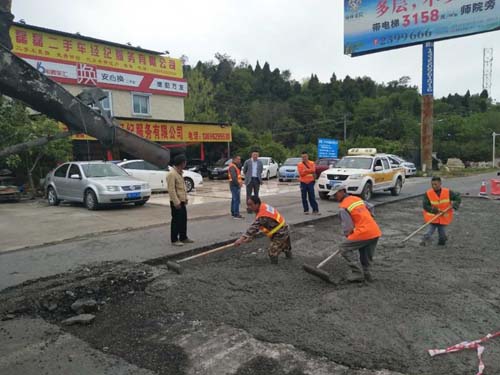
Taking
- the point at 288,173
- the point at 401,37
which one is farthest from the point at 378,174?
the point at 401,37

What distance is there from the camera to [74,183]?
12469 millimetres

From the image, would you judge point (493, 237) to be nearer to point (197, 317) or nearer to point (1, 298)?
point (197, 317)

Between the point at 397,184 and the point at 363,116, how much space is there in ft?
155

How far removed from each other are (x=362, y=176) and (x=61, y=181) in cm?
996

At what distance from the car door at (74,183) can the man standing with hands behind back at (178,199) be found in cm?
593

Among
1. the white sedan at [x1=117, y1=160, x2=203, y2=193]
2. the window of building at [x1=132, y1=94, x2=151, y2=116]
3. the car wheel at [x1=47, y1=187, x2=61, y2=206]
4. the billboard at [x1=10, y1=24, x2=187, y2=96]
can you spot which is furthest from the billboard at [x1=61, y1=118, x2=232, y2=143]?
the car wheel at [x1=47, y1=187, x2=61, y2=206]

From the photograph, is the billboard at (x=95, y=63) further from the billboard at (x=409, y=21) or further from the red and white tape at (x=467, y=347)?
the red and white tape at (x=467, y=347)

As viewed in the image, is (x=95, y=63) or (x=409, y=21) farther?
(x=409, y=21)

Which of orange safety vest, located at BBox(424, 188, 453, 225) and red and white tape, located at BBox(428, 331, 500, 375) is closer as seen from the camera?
red and white tape, located at BBox(428, 331, 500, 375)

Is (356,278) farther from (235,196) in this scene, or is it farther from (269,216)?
(235,196)

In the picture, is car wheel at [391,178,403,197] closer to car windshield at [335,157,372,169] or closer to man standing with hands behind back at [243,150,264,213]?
car windshield at [335,157,372,169]

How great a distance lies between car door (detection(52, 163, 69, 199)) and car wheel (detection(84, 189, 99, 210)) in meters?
1.23

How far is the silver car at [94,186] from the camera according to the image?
11.7m

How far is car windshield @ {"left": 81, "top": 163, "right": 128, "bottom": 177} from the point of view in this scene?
12.5 metres
